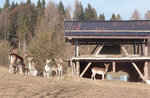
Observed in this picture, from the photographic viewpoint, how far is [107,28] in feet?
70.1

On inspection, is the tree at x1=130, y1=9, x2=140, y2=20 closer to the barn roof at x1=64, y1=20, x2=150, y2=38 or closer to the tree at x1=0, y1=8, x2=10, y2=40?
the tree at x1=0, y1=8, x2=10, y2=40

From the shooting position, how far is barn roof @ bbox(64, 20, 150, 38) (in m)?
20.2

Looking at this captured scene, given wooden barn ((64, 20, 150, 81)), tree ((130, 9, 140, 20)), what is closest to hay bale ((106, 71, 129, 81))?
wooden barn ((64, 20, 150, 81))

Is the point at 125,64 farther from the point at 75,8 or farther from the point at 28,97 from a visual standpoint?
the point at 75,8

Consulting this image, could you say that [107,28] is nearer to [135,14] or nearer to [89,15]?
[135,14]

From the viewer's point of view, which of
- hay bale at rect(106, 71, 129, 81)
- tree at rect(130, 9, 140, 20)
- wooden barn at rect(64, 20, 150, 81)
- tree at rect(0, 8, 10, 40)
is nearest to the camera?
wooden barn at rect(64, 20, 150, 81)

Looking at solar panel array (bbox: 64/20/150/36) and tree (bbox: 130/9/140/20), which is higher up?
tree (bbox: 130/9/140/20)

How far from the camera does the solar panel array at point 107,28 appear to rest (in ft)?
66.6

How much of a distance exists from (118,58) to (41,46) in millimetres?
19973

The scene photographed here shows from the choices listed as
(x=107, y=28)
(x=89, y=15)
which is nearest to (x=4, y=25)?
(x=89, y=15)

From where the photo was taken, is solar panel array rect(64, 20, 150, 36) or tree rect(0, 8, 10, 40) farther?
tree rect(0, 8, 10, 40)

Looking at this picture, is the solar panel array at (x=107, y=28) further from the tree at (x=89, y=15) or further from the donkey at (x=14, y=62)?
the tree at (x=89, y=15)

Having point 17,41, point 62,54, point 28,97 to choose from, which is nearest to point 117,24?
point 28,97

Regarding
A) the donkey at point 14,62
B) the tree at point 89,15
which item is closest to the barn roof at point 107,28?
the donkey at point 14,62
